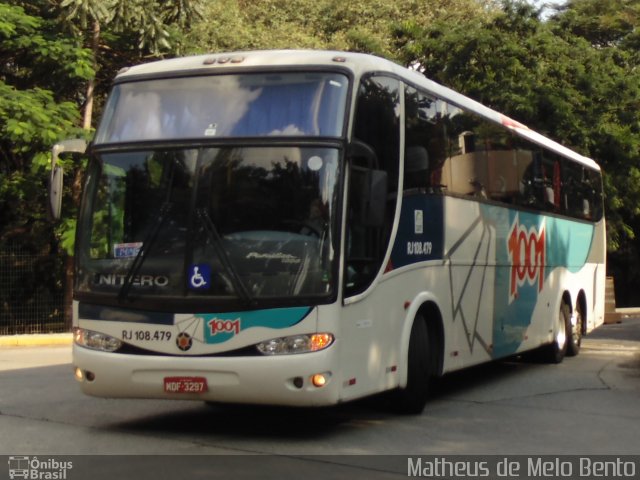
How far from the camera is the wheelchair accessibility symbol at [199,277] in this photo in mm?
8477

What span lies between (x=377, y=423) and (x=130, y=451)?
256cm

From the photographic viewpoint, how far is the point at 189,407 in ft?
35.8

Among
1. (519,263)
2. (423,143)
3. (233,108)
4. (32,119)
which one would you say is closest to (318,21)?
(32,119)

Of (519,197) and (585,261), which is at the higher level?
(519,197)

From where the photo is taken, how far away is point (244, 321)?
27.4ft

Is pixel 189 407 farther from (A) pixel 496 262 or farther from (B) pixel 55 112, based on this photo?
(B) pixel 55 112

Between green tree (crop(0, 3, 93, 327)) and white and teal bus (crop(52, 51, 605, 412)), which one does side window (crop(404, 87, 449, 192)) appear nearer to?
white and teal bus (crop(52, 51, 605, 412))

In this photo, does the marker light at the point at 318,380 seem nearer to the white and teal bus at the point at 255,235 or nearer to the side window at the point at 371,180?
the white and teal bus at the point at 255,235

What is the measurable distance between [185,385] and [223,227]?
134 centimetres

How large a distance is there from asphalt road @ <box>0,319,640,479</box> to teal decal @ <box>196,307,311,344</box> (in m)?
0.93

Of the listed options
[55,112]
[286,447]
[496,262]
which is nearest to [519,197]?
[496,262]

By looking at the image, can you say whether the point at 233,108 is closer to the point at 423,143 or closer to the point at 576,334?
the point at 423,143

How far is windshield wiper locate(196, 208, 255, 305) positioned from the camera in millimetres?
8359

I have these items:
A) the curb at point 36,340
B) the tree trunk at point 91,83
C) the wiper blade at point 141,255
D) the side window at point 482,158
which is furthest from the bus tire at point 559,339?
the tree trunk at point 91,83
